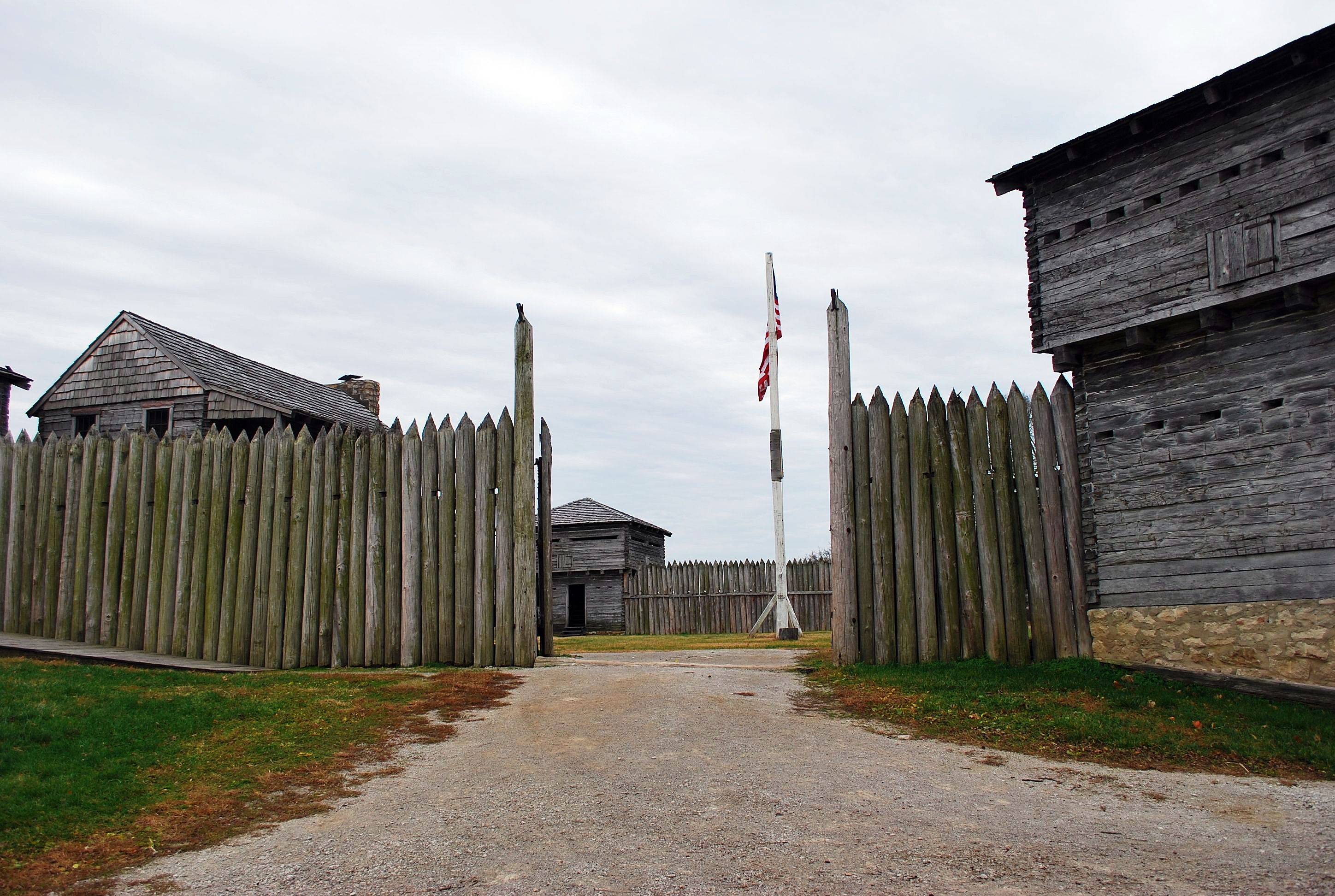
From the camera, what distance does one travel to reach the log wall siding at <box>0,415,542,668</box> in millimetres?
10977

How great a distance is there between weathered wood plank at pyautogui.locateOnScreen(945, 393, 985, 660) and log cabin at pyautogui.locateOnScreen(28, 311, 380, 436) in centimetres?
1662

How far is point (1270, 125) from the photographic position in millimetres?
9117

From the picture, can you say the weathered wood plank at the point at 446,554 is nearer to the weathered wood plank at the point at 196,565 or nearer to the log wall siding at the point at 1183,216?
the weathered wood plank at the point at 196,565

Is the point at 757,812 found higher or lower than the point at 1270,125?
lower

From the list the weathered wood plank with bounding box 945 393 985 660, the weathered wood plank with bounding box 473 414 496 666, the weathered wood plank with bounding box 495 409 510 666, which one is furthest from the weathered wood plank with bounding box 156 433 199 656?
the weathered wood plank with bounding box 945 393 985 660

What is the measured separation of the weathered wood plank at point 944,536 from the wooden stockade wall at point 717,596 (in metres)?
15.4

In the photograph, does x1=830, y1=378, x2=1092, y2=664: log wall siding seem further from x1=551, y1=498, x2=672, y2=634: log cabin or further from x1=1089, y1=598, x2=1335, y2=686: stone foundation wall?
x1=551, y1=498, x2=672, y2=634: log cabin

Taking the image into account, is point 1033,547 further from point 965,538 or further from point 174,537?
point 174,537

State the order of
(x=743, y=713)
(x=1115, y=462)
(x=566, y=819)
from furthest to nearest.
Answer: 1. (x=1115, y=462)
2. (x=743, y=713)
3. (x=566, y=819)

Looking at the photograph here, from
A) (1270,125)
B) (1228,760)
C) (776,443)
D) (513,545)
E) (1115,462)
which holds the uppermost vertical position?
(1270,125)

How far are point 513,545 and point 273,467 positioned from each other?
338cm

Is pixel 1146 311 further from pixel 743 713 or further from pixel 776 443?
pixel 776 443

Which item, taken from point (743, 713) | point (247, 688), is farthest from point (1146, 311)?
point (247, 688)

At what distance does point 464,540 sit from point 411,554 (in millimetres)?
703
